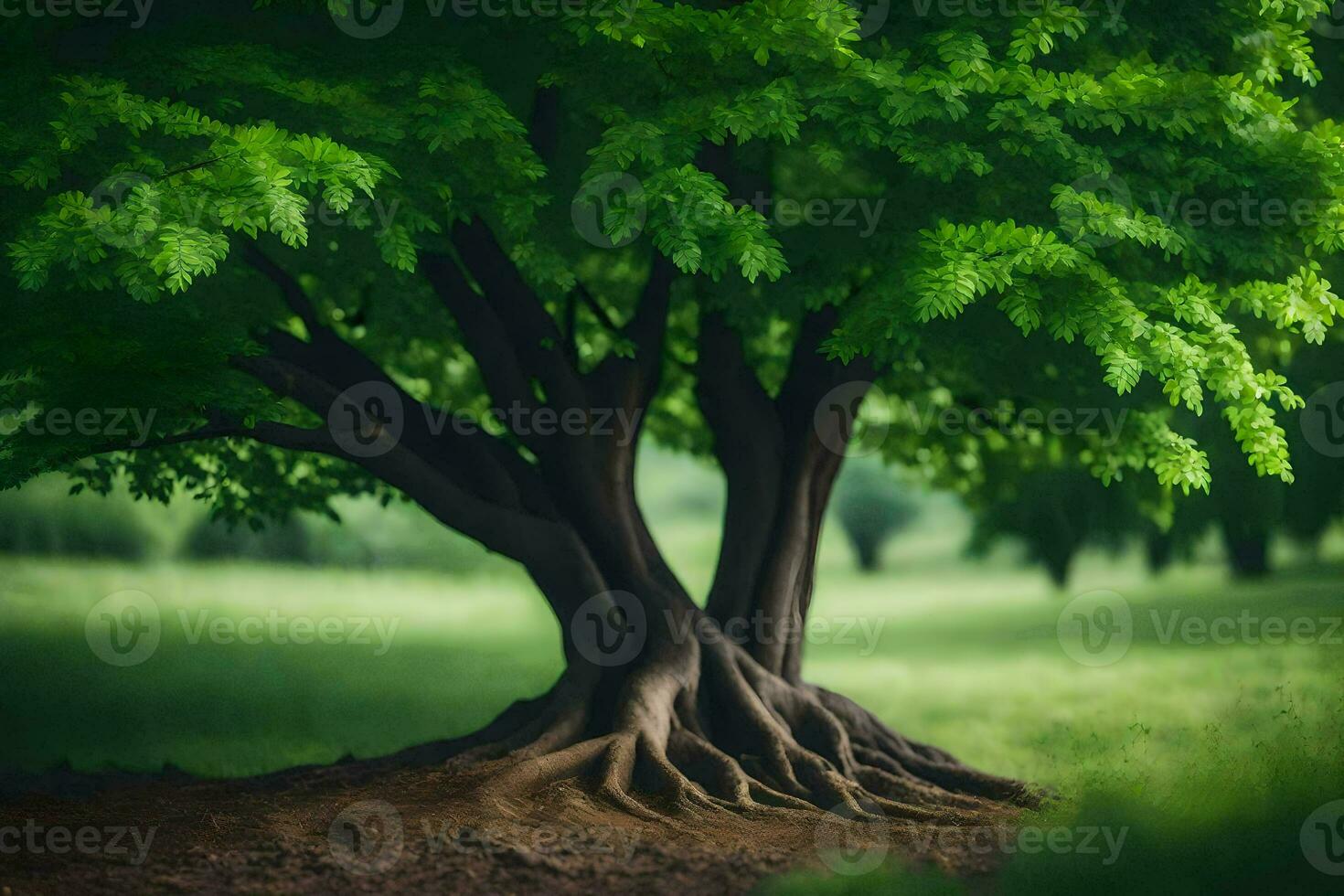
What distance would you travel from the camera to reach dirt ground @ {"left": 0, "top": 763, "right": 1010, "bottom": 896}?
7.42 meters

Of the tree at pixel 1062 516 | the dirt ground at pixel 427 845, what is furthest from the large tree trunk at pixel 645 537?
the tree at pixel 1062 516

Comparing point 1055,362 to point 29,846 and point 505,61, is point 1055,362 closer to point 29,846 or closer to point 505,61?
point 505,61

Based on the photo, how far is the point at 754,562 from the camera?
12633mm

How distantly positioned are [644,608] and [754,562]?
1.47 metres

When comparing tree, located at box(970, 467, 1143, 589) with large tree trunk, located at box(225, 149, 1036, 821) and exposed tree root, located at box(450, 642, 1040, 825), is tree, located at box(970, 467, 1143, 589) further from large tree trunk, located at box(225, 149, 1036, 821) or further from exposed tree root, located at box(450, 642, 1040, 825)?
exposed tree root, located at box(450, 642, 1040, 825)

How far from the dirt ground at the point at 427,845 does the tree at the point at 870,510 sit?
1208 inches

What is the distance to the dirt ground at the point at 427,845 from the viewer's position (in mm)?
7418

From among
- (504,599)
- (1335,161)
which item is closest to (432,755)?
(1335,161)

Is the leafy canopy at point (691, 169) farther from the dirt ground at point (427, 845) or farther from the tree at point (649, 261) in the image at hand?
the dirt ground at point (427, 845)

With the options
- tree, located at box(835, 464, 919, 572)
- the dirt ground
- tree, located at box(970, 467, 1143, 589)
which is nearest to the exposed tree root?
the dirt ground

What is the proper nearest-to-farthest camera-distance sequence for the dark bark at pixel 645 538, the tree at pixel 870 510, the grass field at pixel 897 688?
the grass field at pixel 897 688, the dark bark at pixel 645 538, the tree at pixel 870 510

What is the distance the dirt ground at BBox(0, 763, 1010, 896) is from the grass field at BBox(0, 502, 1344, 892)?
0.83 metres

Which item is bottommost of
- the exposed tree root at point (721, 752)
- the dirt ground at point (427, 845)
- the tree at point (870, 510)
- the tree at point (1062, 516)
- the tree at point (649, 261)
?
the dirt ground at point (427, 845)

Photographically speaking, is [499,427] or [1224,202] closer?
[1224,202]
